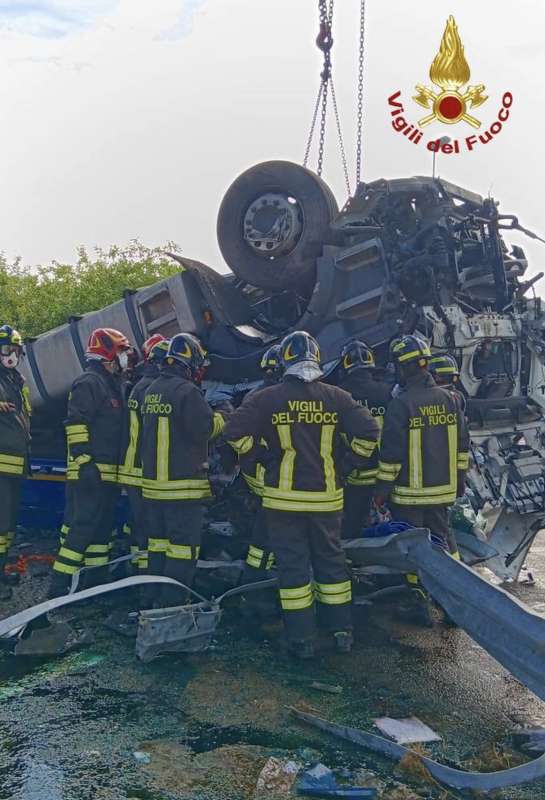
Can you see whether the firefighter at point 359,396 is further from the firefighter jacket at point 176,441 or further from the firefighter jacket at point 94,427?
the firefighter jacket at point 94,427

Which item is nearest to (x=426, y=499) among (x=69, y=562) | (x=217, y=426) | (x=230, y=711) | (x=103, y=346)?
(x=217, y=426)

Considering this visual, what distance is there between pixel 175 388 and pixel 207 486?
594 millimetres

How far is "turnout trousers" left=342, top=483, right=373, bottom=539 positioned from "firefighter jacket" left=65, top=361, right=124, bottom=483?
1.52 meters

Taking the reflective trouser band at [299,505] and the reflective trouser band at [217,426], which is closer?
the reflective trouser band at [299,505]

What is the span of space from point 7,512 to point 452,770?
3546mm

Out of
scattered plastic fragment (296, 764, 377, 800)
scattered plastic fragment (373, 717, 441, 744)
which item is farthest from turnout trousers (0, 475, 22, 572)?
scattered plastic fragment (296, 764, 377, 800)

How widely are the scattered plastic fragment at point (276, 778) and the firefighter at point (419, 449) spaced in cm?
181

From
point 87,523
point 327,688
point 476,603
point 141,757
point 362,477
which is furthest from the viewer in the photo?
point 87,523

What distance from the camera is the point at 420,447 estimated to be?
4.49 meters

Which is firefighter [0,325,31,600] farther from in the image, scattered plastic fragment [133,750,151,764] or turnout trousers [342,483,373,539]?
scattered plastic fragment [133,750,151,764]

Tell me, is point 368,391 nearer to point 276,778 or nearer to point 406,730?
point 406,730

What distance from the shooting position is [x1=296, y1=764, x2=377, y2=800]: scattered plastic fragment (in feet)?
9.03

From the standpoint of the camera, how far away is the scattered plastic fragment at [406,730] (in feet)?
10.4

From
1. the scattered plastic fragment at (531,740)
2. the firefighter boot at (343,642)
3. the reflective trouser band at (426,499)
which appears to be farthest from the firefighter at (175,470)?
the scattered plastic fragment at (531,740)
